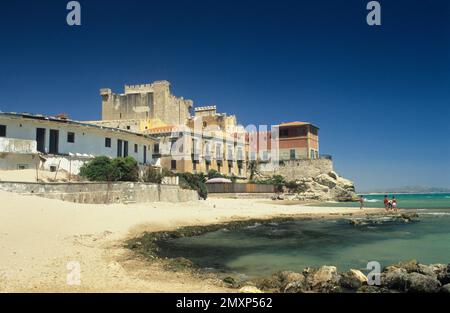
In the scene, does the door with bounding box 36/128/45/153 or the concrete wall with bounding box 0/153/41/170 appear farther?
the door with bounding box 36/128/45/153

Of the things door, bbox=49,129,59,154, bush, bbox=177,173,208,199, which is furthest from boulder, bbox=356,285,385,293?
door, bbox=49,129,59,154

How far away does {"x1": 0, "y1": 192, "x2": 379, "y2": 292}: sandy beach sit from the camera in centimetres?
805

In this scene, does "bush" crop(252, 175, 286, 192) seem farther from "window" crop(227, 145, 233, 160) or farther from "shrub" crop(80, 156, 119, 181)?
"shrub" crop(80, 156, 119, 181)

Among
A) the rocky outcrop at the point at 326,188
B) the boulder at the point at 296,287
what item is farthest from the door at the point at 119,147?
the rocky outcrop at the point at 326,188

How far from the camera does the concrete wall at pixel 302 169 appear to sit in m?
61.3

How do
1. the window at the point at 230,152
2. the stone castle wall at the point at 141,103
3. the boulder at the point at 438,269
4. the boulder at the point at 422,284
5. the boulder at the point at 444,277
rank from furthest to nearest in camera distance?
the window at the point at 230,152
the stone castle wall at the point at 141,103
the boulder at the point at 438,269
the boulder at the point at 444,277
the boulder at the point at 422,284

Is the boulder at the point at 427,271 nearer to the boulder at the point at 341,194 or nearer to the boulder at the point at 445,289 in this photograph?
the boulder at the point at 445,289

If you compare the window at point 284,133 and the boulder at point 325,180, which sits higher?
the window at point 284,133

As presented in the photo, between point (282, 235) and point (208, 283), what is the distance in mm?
10580

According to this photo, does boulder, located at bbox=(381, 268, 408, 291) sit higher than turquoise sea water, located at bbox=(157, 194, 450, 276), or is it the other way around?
boulder, located at bbox=(381, 268, 408, 291)

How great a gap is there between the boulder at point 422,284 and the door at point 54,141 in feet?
84.0

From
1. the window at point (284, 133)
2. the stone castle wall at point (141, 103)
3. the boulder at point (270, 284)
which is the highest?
the stone castle wall at point (141, 103)

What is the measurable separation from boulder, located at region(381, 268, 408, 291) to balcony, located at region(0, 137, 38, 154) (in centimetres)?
2448

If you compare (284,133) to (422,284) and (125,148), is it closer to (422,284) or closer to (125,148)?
(125,148)
